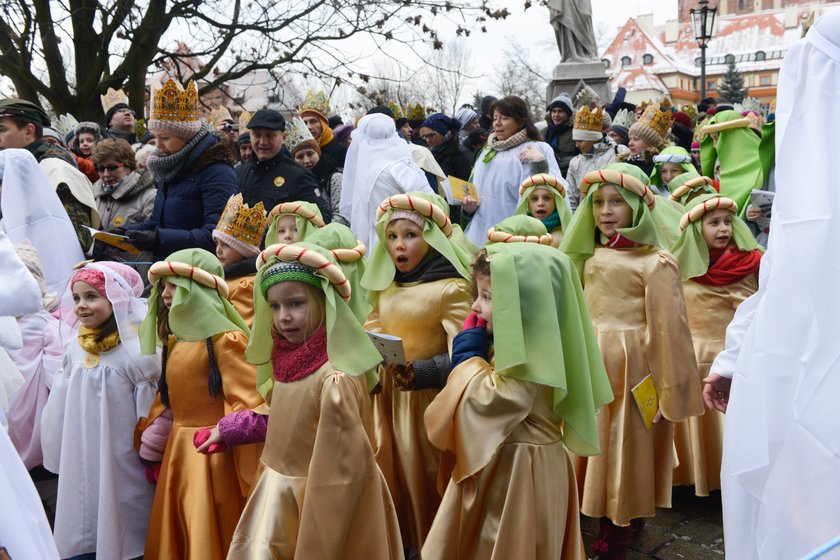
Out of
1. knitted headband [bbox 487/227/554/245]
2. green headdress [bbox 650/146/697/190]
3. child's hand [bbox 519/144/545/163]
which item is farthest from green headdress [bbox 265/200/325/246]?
green headdress [bbox 650/146/697/190]

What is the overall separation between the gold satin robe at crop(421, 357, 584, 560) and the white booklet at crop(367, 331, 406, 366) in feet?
0.83

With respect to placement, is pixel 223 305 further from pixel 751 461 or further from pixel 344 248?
pixel 751 461

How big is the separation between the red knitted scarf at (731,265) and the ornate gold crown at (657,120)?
11.3 feet

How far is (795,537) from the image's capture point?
254cm

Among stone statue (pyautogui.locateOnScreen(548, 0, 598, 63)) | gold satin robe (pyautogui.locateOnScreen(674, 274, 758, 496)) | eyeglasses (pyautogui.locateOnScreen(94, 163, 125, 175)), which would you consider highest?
stone statue (pyautogui.locateOnScreen(548, 0, 598, 63))

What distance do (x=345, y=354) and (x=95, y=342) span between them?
5.38ft

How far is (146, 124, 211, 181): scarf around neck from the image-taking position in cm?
549

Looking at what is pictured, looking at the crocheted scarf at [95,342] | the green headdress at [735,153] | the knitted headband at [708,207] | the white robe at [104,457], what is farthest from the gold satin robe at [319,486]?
the green headdress at [735,153]

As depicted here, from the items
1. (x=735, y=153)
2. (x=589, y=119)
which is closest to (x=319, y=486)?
(x=735, y=153)

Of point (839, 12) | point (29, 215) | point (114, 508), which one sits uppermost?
point (839, 12)

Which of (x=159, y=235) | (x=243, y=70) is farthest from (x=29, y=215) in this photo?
(x=243, y=70)

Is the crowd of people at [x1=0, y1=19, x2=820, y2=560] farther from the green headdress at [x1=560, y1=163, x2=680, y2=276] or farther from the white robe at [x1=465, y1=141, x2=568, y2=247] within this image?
the white robe at [x1=465, y1=141, x2=568, y2=247]

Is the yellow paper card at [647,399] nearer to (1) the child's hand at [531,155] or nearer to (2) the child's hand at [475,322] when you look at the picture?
(2) the child's hand at [475,322]

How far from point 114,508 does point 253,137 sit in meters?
3.09
